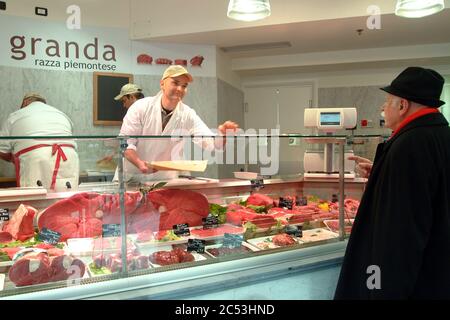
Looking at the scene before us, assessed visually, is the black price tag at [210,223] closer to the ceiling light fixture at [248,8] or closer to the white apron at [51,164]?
the white apron at [51,164]

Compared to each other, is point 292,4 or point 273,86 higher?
point 292,4

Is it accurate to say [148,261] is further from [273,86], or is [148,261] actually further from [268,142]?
[273,86]

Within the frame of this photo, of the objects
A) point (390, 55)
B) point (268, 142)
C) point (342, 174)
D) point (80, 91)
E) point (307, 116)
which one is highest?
point (390, 55)

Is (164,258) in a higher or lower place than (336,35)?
lower

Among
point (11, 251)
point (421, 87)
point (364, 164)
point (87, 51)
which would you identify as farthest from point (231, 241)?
point (87, 51)

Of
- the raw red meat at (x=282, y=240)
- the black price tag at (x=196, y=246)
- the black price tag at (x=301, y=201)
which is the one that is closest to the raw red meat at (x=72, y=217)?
the black price tag at (x=196, y=246)

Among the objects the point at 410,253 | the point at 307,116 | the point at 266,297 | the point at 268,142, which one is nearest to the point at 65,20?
the point at 307,116

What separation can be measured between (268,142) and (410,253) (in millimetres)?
1231

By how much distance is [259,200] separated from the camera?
299cm

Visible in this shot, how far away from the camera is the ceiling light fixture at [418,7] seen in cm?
342

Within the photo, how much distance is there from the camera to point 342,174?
8.41 feet

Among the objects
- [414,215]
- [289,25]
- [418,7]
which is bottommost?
[414,215]

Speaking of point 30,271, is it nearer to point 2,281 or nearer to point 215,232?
point 2,281

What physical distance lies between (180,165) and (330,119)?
5.61ft
